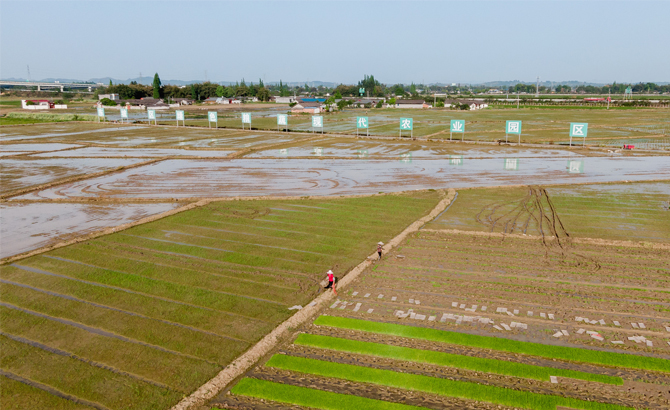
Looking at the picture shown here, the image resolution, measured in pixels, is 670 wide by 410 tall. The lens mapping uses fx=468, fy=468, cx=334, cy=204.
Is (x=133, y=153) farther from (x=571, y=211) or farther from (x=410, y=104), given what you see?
(x=410, y=104)

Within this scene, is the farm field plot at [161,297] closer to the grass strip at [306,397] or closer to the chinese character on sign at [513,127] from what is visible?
the grass strip at [306,397]

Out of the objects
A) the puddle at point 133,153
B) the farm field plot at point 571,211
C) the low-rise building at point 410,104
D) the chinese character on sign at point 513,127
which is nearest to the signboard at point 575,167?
the farm field plot at point 571,211

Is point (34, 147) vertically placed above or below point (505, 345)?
above

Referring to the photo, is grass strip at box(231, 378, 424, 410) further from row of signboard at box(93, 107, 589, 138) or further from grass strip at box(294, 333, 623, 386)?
row of signboard at box(93, 107, 589, 138)

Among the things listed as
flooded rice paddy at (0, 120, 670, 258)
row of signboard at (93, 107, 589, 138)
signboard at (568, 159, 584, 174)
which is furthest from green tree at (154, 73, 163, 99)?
signboard at (568, 159, 584, 174)

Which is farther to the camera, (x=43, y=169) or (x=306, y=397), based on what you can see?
(x=43, y=169)

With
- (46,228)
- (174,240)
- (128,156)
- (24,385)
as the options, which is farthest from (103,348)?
(128,156)

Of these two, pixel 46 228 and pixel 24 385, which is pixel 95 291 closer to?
pixel 24 385

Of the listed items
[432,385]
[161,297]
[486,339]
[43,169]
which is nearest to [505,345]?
[486,339]
